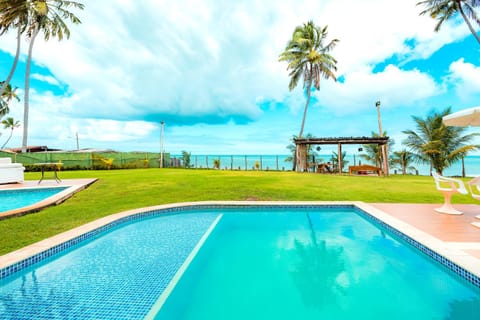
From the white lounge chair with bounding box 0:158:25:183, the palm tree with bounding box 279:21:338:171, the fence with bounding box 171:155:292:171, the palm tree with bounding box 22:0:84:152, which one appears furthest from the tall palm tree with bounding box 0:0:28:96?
the palm tree with bounding box 279:21:338:171

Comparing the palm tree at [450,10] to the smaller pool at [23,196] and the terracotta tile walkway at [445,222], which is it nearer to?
the terracotta tile walkway at [445,222]

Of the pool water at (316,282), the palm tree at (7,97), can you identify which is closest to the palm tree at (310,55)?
the pool water at (316,282)

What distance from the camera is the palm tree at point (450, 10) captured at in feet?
Result: 44.0

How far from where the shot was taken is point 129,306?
227 cm

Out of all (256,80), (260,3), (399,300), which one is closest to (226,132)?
(256,80)

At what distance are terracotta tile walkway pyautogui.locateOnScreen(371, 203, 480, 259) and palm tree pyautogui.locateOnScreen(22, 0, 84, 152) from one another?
2506cm

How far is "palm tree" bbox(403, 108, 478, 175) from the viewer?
15438 mm

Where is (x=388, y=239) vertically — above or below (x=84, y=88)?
below

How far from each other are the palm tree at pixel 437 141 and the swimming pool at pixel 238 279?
15685 millimetres

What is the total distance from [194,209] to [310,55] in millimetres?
17032

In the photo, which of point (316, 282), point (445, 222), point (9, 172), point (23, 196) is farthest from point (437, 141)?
point (9, 172)

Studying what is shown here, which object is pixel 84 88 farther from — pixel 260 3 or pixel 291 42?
pixel 291 42

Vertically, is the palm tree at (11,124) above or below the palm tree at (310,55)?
below

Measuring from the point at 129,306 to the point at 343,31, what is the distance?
23.0 meters
